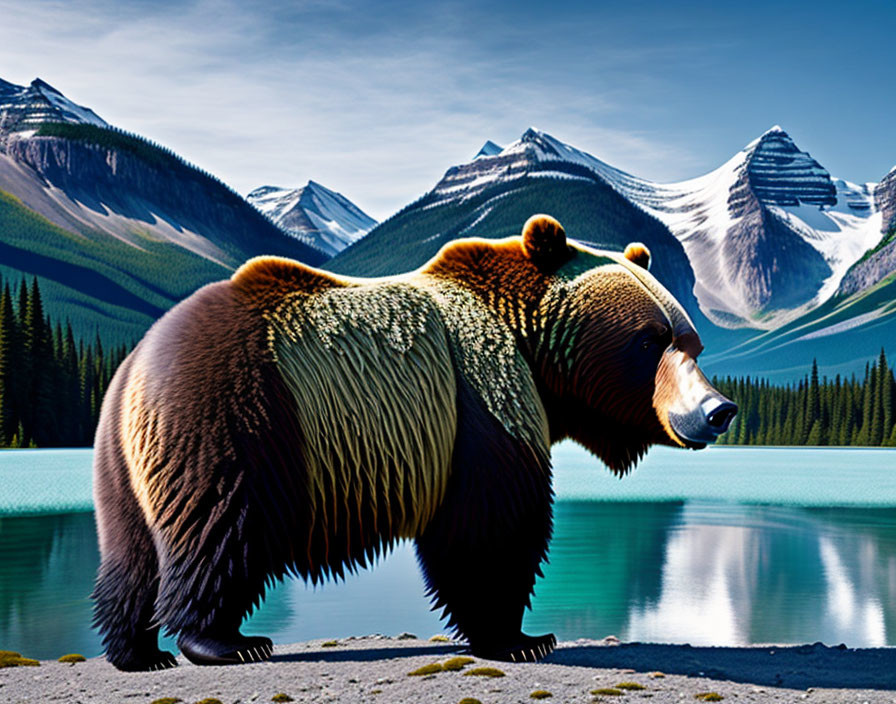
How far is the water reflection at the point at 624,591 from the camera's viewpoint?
58.7ft

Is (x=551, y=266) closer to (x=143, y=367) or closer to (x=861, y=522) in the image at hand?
(x=143, y=367)

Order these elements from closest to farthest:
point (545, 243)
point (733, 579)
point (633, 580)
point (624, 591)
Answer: point (545, 243)
point (624, 591)
point (633, 580)
point (733, 579)

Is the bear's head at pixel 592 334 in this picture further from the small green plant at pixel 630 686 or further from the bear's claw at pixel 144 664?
the bear's claw at pixel 144 664

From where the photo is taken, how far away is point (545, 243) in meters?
8.52

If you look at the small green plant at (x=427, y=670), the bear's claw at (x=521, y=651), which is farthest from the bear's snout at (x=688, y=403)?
the small green plant at (x=427, y=670)

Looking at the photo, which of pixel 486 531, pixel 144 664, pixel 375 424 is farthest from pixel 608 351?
pixel 144 664

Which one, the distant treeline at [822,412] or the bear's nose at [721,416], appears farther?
the distant treeline at [822,412]

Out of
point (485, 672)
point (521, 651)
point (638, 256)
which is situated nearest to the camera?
point (485, 672)

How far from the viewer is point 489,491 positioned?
7727 mm

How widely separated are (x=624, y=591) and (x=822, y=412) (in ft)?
418

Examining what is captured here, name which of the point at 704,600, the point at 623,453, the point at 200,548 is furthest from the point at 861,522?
the point at 200,548

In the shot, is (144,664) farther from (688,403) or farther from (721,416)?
(721,416)

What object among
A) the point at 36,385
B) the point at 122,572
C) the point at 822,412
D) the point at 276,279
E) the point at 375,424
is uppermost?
the point at 276,279

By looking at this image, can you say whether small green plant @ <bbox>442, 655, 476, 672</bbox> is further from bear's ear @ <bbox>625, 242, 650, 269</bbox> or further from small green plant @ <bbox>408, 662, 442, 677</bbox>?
bear's ear @ <bbox>625, 242, 650, 269</bbox>
